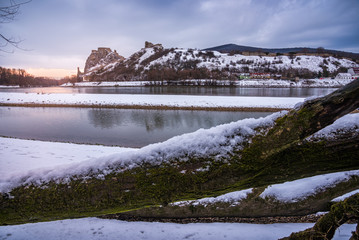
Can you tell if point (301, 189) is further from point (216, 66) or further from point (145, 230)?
point (216, 66)

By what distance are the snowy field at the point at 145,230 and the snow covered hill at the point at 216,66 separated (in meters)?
106

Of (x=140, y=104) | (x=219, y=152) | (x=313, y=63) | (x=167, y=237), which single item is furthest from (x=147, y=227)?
(x=313, y=63)

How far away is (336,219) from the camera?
175 centimetres

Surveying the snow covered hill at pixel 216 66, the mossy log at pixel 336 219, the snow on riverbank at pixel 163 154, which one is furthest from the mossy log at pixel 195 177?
the snow covered hill at pixel 216 66

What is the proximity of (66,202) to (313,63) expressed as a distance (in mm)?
168582

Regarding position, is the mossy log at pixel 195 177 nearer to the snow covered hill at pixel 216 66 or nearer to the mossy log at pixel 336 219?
the mossy log at pixel 336 219

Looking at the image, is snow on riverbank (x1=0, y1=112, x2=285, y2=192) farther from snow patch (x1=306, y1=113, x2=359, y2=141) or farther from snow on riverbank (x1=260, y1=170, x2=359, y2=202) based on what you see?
snow on riverbank (x1=260, y1=170, x2=359, y2=202)

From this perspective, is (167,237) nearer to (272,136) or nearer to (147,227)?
(147,227)

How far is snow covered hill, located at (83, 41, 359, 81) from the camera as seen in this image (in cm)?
11449

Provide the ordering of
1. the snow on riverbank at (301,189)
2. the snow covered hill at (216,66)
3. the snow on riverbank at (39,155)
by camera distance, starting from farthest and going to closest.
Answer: the snow covered hill at (216,66)
the snow on riverbank at (39,155)
the snow on riverbank at (301,189)

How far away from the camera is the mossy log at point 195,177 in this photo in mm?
1550

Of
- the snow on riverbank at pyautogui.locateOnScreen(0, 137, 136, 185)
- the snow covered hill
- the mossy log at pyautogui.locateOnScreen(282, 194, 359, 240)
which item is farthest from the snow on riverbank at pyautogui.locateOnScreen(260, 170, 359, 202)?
the snow covered hill

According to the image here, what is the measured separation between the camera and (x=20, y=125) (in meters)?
16.8

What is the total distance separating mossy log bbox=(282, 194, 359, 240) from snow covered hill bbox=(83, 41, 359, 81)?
10768cm
